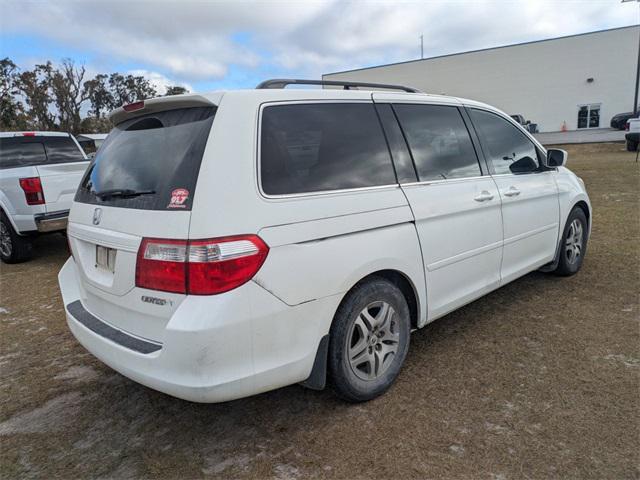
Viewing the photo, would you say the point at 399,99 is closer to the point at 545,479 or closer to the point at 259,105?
the point at 259,105

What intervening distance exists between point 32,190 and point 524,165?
20.4 ft

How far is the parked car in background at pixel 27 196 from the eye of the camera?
633 cm

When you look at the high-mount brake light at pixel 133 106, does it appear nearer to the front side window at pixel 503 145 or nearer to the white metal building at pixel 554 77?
the front side window at pixel 503 145

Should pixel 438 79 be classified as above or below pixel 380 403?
above

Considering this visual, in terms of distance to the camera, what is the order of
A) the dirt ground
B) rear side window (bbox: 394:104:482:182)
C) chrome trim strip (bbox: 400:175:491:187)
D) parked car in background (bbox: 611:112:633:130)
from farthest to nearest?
parked car in background (bbox: 611:112:633:130) < rear side window (bbox: 394:104:482:182) < chrome trim strip (bbox: 400:175:491:187) < the dirt ground

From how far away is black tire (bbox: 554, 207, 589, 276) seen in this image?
15.4 ft

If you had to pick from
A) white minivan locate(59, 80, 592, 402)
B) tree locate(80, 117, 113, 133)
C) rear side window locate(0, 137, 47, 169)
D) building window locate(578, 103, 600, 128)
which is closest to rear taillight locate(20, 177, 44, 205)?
rear side window locate(0, 137, 47, 169)

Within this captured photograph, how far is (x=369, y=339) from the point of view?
2762mm

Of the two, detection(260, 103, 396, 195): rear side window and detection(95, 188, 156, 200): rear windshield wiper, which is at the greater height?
detection(260, 103, 396, 195): rear side window

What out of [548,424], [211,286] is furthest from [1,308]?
[548,424]

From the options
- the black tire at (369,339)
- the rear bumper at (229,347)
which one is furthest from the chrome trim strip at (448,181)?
the rear bumper at (229,347)

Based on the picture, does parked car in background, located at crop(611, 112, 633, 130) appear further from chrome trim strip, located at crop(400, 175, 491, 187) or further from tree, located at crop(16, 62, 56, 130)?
tree, located at crop(16, 62, 56, 130)

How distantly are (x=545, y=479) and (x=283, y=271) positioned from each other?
1.57 metres

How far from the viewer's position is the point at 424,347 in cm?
350
